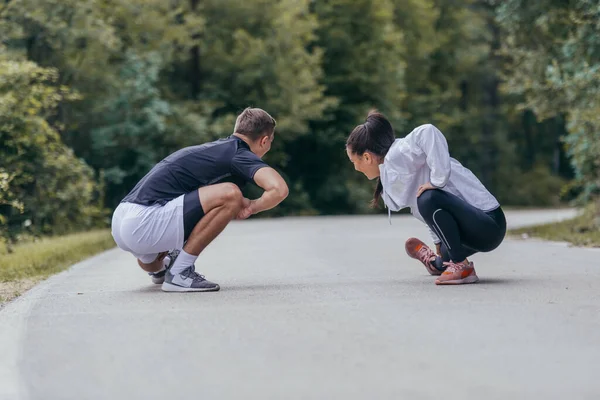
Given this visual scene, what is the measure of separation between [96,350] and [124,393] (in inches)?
41.1

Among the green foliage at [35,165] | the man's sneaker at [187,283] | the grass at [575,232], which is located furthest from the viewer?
the green foliage at [35,165]

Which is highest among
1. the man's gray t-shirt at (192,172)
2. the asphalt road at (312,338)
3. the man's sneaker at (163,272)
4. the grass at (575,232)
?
the man's gray t-shirt at (192,172)

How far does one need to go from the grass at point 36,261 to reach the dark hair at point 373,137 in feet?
9.61

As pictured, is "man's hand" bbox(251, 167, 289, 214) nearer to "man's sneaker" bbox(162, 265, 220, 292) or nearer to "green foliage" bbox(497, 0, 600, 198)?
"man's sneaker" bbox(162, 265, 220, 292)

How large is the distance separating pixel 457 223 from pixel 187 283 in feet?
6.91

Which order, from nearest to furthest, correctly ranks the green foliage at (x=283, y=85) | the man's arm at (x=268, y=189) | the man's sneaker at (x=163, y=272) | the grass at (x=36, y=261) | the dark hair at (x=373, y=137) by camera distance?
the man's arm at (x=268, y=189), the dark hair at (x=373, y=137), the man's sneaker at (x=163, y=272), the grass at (x=36, y=261), the green foliage at (x=283, y=85)

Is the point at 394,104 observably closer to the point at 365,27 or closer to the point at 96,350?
the point at 365,27

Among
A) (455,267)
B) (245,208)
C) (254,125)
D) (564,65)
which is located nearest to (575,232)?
(564,65)

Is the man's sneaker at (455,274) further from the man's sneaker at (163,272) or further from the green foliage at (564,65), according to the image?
the green foliage at (564,65)

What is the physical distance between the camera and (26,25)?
74.9ft

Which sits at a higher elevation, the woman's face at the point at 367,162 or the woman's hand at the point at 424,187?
the woman's face at the point at 367,162

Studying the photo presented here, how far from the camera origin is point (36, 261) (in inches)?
464

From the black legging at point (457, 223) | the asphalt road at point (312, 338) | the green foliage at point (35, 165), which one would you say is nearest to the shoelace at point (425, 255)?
the asphalt road at point (312, 338)

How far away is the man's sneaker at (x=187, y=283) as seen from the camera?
27.7 ft
